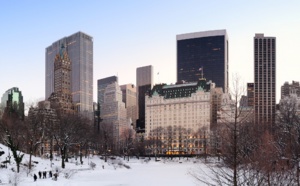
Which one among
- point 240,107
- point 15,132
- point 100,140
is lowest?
point 100,140

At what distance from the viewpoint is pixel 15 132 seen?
2601 inches

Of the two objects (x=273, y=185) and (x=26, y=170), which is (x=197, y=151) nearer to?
(x=26, y=170)

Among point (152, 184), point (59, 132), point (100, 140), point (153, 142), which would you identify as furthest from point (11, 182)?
point (153, 142)

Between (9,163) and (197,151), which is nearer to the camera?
(9,163)

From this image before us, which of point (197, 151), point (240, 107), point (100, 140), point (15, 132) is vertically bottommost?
point (197, 151)

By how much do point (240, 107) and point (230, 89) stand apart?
0.92 m

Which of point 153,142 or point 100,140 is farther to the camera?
point 153,142

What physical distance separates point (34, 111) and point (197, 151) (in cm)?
13162

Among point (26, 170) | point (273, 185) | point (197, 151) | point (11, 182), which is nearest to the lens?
point (273, 185)

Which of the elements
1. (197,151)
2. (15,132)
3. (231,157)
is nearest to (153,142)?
(197,151)

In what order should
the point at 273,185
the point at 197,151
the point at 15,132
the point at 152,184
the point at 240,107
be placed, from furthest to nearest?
1. the point at 197,151
2. the point at 15,132
3. the point at 152,184
4. the point at 240,107
5. the point at 273,185

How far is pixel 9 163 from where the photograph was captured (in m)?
47.6

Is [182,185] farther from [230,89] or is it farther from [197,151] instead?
[197,151]

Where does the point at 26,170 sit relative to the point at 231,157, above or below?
below
